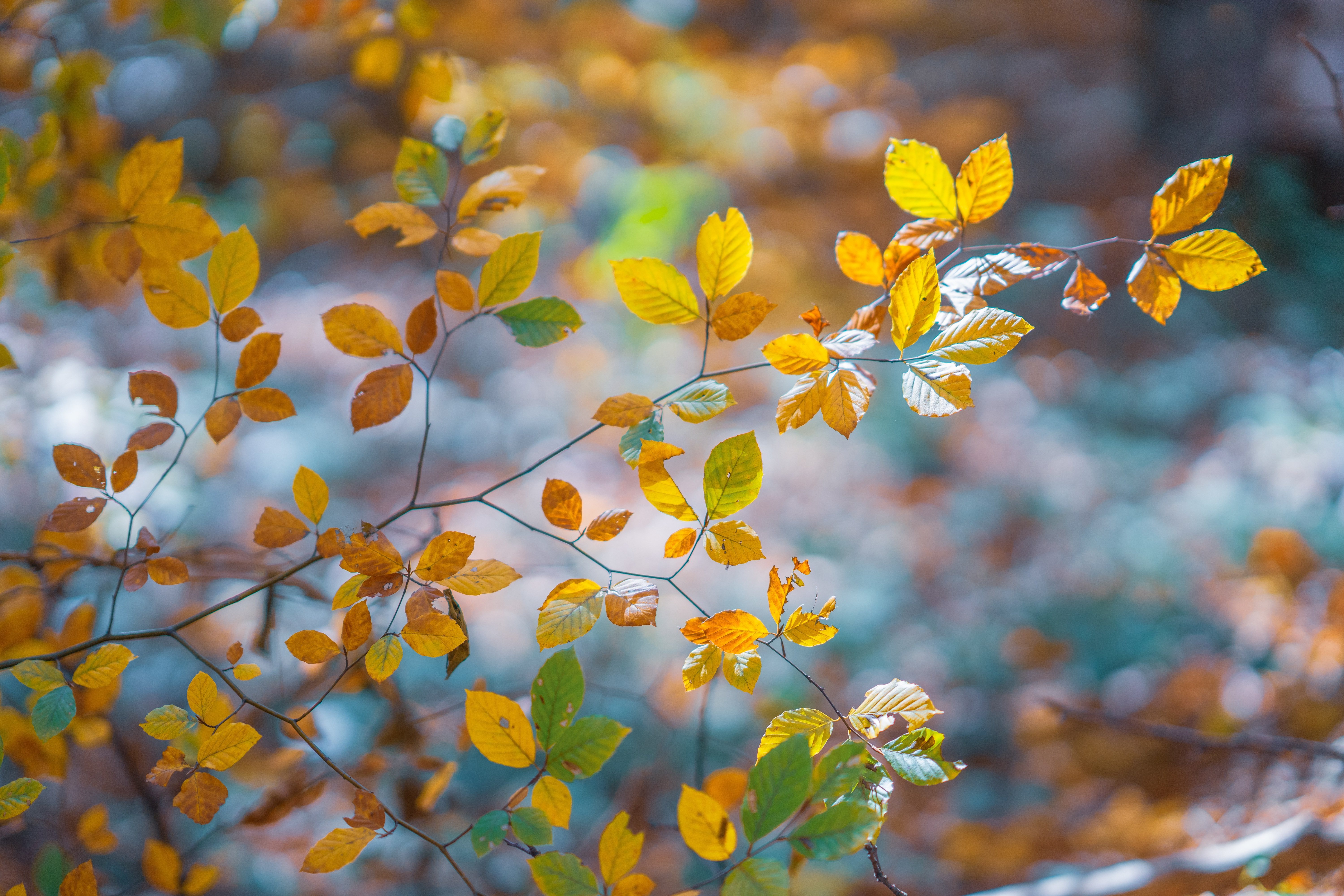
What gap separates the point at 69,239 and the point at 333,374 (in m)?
1.43

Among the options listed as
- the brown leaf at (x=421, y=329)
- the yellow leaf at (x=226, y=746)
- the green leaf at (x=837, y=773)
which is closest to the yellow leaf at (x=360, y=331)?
the brown leaf at (x=421, y=329)

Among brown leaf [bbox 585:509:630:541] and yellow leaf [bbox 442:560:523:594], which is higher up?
brown leaf [bbox 585:509:630:541]

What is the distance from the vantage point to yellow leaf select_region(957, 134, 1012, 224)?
0.38 meters

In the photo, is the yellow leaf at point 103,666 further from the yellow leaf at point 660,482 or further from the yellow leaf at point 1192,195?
the yellow leaf at point 1192,195

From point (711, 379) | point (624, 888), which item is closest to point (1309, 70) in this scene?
point (711, 379)

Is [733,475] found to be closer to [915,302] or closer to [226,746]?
[915,302]

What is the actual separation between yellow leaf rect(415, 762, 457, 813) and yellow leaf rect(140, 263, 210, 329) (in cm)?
42

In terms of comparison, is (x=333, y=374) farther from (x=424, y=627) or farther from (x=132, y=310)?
(x=424, y=627)

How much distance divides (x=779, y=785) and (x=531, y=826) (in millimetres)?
128

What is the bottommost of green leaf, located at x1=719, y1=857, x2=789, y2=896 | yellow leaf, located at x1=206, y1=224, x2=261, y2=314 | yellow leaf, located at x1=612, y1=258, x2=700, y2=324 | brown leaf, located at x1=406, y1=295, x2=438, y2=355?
green leaf, located at x1=719, y1=857, x2=789, y2=896

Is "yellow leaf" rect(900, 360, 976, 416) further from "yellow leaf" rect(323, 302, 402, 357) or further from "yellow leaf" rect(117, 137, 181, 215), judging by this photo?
"yellow leaf" rect(117, 137, 181, 215)

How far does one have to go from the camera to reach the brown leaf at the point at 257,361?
0.42 meters

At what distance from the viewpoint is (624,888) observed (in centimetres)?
35

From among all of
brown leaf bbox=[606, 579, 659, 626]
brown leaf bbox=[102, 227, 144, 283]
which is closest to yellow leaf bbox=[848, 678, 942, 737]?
brown leaf bbox=[606, 579, 659, 626]
